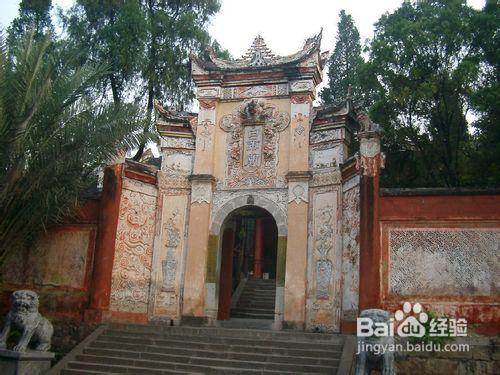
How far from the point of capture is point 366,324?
855 cm

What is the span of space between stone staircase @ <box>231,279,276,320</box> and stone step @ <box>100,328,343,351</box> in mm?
5979

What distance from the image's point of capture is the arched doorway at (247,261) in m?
14.6

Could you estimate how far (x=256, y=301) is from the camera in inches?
727

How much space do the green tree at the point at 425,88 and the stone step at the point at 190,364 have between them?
8.31m

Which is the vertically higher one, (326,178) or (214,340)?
(326,178)

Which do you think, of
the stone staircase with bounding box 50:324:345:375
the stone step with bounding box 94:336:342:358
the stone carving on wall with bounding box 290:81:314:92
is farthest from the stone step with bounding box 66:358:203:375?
the stone carving on wall with bounding box 290:81:314:92

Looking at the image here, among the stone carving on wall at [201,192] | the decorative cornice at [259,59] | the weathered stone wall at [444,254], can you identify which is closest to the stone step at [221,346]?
the weathered stone wall at [444,254]

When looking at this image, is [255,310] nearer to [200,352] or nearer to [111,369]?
[200,352]

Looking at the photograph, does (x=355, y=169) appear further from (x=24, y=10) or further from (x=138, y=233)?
(x=24, y=10)

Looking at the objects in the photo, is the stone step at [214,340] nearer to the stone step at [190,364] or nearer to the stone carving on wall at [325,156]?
the stone step at [190,364]

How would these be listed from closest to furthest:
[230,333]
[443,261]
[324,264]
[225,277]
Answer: [443,261], [230,333], [324,264], [225,277]

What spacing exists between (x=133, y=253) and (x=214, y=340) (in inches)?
132

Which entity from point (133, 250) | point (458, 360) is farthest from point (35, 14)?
point (458, 360)

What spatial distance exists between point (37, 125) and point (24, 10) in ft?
33.8
